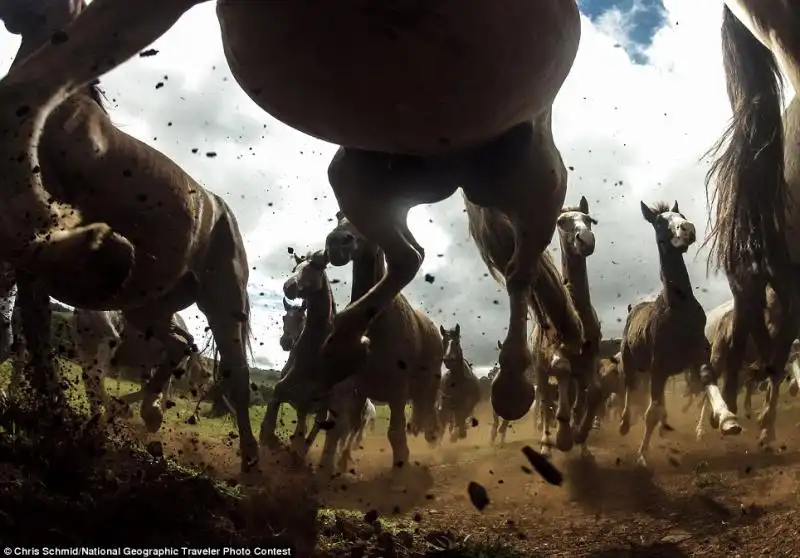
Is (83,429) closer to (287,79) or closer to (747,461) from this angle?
(287,79)

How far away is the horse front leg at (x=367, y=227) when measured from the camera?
132 inches

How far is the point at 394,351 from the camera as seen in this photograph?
6.71m

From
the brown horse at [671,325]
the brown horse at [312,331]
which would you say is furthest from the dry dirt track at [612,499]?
the brown horse at [671,325]

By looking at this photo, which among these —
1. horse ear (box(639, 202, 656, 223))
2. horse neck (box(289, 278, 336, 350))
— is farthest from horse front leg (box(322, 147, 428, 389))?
horse ear (box(639, 202, 656, 223))

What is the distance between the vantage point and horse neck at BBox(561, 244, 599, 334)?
648 centimetres

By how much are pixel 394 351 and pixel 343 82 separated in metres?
4.59

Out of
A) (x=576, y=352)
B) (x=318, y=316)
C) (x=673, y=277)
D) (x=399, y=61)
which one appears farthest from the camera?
(x=673, y=277)

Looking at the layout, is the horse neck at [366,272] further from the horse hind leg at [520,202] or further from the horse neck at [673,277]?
the horse neck at [673,277]

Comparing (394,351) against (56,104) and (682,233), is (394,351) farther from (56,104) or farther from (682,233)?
(56,104)

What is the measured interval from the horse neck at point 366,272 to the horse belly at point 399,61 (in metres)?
2.94

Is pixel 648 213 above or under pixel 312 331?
above

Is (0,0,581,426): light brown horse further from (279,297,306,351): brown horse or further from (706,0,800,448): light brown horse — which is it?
(279,297,306,351): brown horse

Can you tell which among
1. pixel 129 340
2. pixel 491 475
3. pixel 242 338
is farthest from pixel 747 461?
pixel 129 340

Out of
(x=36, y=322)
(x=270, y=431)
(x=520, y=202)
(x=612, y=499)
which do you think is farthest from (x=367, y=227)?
(x=612, y=499)
